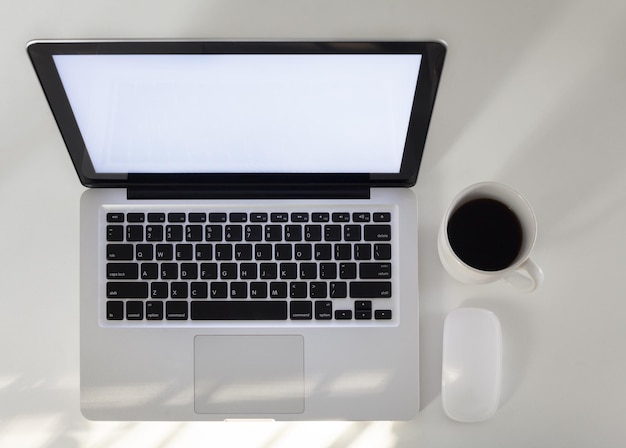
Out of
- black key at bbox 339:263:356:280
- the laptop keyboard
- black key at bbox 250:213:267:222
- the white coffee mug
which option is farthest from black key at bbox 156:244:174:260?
the white coffee mug

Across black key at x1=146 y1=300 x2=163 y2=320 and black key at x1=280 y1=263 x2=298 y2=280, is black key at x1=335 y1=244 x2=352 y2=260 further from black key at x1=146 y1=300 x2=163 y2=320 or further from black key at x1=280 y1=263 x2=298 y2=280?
black key at x1=146 y1=300 x2=163 y2=320

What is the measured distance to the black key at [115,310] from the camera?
0.75 meters

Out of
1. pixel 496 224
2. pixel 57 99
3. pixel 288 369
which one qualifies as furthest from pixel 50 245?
pixel 496 224

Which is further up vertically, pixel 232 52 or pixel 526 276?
pixel 232 52

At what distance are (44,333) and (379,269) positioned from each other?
428mm

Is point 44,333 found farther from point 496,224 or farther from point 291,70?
point 496,224

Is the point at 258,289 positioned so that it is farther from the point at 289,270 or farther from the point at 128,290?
the point at 128,290

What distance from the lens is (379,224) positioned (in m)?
0.75

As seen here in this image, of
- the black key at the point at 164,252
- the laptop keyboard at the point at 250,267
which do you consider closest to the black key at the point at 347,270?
Answer: the laptop keyboard at the point at 250,267

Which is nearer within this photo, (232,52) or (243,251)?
(232,52)

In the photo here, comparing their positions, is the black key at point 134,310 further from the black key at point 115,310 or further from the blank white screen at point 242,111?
the blank white screen at point 242,111

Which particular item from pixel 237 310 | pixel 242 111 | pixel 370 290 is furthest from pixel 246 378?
pixel 242 111

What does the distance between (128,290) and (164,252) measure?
6 centimetres

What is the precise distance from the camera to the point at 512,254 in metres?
0.70
